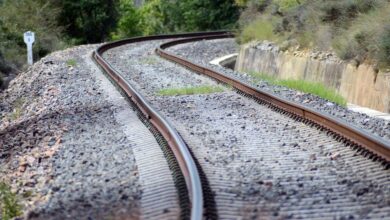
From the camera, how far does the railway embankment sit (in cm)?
1479

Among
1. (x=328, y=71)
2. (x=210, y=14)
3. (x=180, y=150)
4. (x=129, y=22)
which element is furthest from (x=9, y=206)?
(x=129, y=22)

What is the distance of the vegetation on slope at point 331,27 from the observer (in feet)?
51.6

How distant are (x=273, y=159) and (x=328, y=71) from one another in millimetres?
9448

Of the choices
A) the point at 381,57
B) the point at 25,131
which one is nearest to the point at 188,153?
the point at 25,131

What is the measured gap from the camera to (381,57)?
14844mm

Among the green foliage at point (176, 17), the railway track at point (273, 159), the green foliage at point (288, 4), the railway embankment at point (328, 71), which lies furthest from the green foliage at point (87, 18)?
the railway track at point (273, 159)

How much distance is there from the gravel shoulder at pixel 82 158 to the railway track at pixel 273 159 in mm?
429

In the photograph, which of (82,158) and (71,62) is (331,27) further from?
(82,158)

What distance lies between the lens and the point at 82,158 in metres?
9.15

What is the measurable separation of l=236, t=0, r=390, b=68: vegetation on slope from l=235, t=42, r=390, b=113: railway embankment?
24cm

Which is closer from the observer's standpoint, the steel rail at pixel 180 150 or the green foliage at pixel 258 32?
the steel rail at pixel 180 150

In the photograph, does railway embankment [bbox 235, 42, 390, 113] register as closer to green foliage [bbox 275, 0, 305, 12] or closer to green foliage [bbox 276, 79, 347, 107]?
green foliage [bbox 276, 79, 347, 107]

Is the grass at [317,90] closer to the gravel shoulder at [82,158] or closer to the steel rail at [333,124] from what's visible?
the steel rail at [333,124]

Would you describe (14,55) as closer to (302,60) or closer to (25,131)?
(302,60)
